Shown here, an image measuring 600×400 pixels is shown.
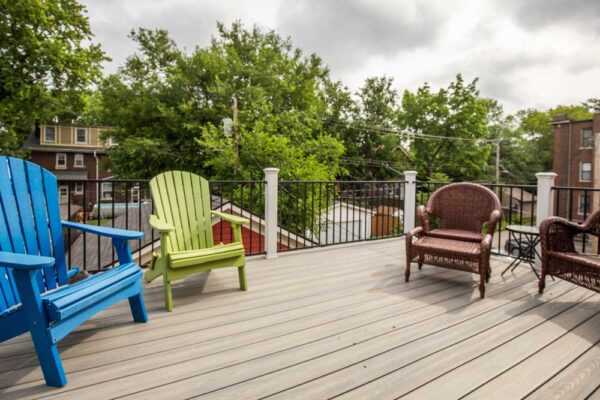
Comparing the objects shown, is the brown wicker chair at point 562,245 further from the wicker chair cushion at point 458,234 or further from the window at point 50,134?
the window at point 50,134

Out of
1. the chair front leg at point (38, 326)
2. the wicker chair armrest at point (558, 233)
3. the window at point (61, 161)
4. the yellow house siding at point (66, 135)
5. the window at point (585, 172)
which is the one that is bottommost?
the chair front leg at point (38, 326)

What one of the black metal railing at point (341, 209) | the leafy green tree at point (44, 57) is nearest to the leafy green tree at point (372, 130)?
the black metal railing at point (341, 209)

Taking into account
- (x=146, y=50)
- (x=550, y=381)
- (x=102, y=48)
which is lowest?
(x=550, y=381)

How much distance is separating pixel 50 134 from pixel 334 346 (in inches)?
1118

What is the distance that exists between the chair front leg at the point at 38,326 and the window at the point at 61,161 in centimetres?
2740

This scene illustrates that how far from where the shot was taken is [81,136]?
23984mm

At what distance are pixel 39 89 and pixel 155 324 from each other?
11.5 metres

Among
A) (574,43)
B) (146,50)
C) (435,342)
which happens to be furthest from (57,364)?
(146,50)

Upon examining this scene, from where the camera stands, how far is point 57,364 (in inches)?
56.1

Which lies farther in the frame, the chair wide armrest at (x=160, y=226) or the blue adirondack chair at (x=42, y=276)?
the chair wide armrest at (x=160, y=226)

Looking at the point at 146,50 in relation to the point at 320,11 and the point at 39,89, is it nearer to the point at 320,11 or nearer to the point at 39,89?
the point at 39,89

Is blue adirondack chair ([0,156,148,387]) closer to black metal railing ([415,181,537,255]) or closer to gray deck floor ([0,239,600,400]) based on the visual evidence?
gray deck floor ([0,239,600,400])

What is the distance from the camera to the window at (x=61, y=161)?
76.8 feet

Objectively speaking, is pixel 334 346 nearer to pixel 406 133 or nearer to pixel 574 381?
pixel 574 381
